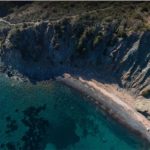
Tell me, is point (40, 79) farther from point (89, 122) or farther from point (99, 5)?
point (99, 5)

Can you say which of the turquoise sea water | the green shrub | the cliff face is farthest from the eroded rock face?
the turquoise sea water

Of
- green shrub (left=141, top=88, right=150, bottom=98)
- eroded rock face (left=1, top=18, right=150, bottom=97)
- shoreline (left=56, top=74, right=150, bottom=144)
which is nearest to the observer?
shoreline (left=56, top=74, right=150, bottom=144)

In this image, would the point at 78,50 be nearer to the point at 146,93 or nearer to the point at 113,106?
the point at 113,106

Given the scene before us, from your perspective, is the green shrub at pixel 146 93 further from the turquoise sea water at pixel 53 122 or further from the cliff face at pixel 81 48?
the turquoise sea water at pixel 53 122

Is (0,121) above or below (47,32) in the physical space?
below

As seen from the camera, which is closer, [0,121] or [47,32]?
[0,121]

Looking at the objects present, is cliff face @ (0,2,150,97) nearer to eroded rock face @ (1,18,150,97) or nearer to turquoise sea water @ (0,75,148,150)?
eroded rock face @ (1,18,150,97)

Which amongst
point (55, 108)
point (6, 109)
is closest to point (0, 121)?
point (6, 109)

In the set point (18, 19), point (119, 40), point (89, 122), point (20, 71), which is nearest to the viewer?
point (89, 122)
